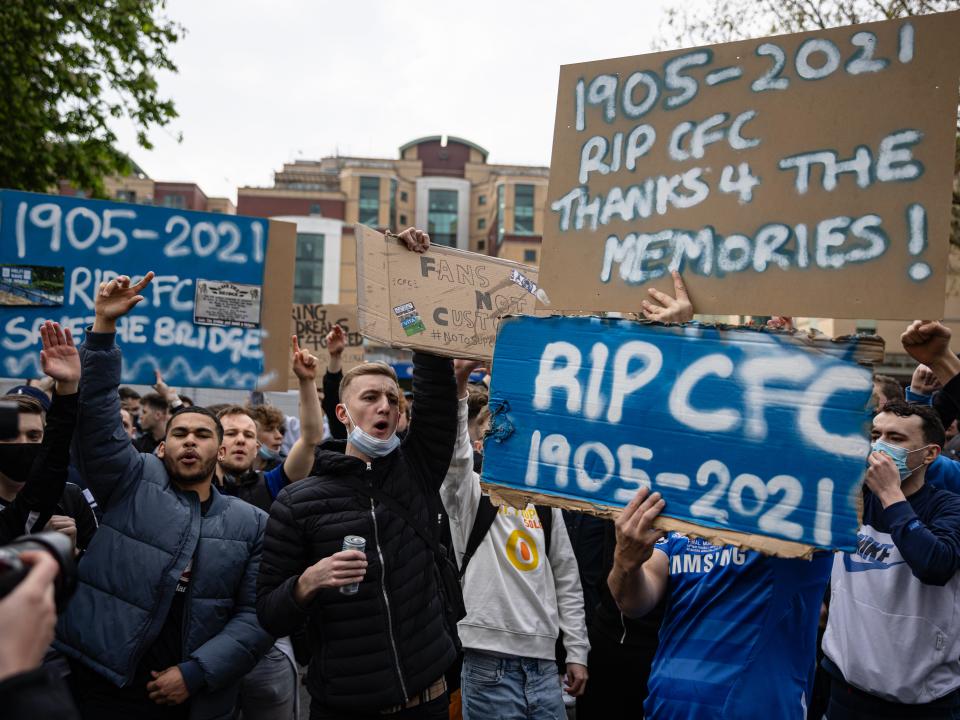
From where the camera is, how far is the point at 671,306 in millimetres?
2520

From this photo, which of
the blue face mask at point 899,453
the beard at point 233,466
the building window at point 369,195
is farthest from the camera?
the building window at point 369,195

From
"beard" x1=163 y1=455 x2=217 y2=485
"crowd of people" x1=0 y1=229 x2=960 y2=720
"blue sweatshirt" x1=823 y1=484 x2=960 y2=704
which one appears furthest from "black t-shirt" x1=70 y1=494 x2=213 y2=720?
"blue sweatshirt" x1=823 y1=484 x2=960 y2=704

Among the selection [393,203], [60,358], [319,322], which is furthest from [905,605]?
[393,203]

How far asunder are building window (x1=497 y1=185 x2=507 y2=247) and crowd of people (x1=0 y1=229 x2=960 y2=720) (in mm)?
65213

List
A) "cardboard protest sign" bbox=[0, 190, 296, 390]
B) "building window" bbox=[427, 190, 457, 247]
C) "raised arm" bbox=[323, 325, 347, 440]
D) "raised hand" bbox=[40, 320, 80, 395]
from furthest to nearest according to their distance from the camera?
1. "building window" bbox=[427, 190, 457, 247]
2. "cardboard protest sign" bbox=[0, 190, 296, 390]
3. "raised arm" bbox=[323, 325, 347, 440]
4. "raised hand" bbox=[40, 320, 80, 395]

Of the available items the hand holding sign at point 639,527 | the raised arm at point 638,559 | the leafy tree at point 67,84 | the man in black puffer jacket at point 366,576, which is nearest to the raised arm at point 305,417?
the man in black puffer jacket at point 366,576

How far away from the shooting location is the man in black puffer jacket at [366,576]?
120 inches

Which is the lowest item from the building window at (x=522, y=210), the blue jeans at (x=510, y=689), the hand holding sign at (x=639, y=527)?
the blue jeans at (x=510, y=689)

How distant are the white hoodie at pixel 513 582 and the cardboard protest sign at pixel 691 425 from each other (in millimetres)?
1155

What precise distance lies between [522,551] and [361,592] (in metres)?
1.22

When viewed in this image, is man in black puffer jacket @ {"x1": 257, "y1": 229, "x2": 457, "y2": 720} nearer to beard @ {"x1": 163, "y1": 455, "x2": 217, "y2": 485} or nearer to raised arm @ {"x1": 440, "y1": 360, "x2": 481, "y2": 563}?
raised arm @ {"x1": 440, "y1": 360, "x2": 481, "y2": 563}

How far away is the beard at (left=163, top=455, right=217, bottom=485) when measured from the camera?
380cm

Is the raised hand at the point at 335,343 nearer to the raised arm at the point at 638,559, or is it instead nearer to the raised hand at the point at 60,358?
the raised hand at the point at 60,358

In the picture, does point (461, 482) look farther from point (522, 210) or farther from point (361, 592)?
point (522, 210)
